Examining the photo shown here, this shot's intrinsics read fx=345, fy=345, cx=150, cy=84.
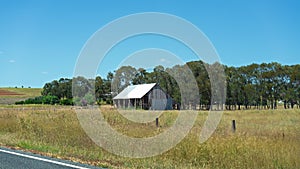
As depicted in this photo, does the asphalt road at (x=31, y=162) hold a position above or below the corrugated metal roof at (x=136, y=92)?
below

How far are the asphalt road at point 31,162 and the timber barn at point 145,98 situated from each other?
50942 mm

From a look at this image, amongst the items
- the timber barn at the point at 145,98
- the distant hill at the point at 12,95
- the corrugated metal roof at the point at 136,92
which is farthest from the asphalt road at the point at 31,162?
the distant hill at the point at 12,95

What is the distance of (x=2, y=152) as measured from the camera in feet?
31.7

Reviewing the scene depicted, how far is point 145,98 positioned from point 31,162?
53.6 m

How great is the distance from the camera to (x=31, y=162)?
7938 mm

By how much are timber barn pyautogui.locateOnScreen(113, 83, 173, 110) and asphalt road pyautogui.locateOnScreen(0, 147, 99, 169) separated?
50.9 m

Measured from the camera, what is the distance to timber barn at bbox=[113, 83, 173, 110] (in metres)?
61.0

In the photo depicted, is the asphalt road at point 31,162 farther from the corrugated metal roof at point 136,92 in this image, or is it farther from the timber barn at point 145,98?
the corrugated metal roof at point 136,92

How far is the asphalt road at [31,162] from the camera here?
745cm

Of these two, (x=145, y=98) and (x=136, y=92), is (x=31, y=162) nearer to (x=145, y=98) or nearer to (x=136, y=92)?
(x=145, y=98)

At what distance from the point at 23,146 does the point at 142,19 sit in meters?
6.91

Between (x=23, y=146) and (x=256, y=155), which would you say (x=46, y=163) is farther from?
(x=256, y=155)

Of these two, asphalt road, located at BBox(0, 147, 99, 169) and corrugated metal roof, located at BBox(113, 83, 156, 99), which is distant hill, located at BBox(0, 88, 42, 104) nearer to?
corrugated metal roof, located at BBox(113, 83, 156, 99)

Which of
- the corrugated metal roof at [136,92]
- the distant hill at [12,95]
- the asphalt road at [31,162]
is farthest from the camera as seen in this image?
the distant hill at [12,95]
